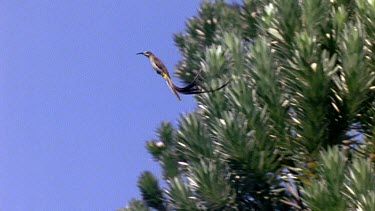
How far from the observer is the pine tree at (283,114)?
597 cm

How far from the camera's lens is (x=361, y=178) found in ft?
17.3

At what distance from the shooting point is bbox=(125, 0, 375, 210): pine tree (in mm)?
5969

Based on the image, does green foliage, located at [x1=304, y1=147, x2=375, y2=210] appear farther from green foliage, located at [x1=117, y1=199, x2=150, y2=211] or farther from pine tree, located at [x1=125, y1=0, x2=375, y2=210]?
green foliage, located at [x1=117, y1=199, x2=150, y2=211]

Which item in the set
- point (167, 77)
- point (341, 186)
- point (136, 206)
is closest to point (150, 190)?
point (136, 206)

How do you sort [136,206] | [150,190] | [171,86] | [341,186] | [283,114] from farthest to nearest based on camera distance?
[150,190], [136,206], [171,86], [283,114], [341,186]

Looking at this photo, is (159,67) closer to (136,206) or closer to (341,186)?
(136,206)

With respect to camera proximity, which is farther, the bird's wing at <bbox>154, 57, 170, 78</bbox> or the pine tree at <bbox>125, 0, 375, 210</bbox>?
the bird's wing at <bbox>154, 57, 170, 78</bbox>

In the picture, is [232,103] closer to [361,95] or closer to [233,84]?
[233,84]

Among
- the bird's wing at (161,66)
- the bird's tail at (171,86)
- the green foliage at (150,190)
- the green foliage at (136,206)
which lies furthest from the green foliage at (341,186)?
the green foliage at (150,190)

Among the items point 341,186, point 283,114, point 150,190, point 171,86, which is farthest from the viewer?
point 150,190

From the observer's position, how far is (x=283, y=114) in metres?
6.13

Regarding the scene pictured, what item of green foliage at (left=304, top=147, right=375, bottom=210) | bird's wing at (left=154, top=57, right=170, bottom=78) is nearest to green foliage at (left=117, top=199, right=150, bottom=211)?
bird's wing at (left=154, top=57, right=170, bottom=78)

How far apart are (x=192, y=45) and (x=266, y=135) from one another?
3008mm

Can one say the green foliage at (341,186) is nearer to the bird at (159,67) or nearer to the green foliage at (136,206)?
the bird at (159,67)
